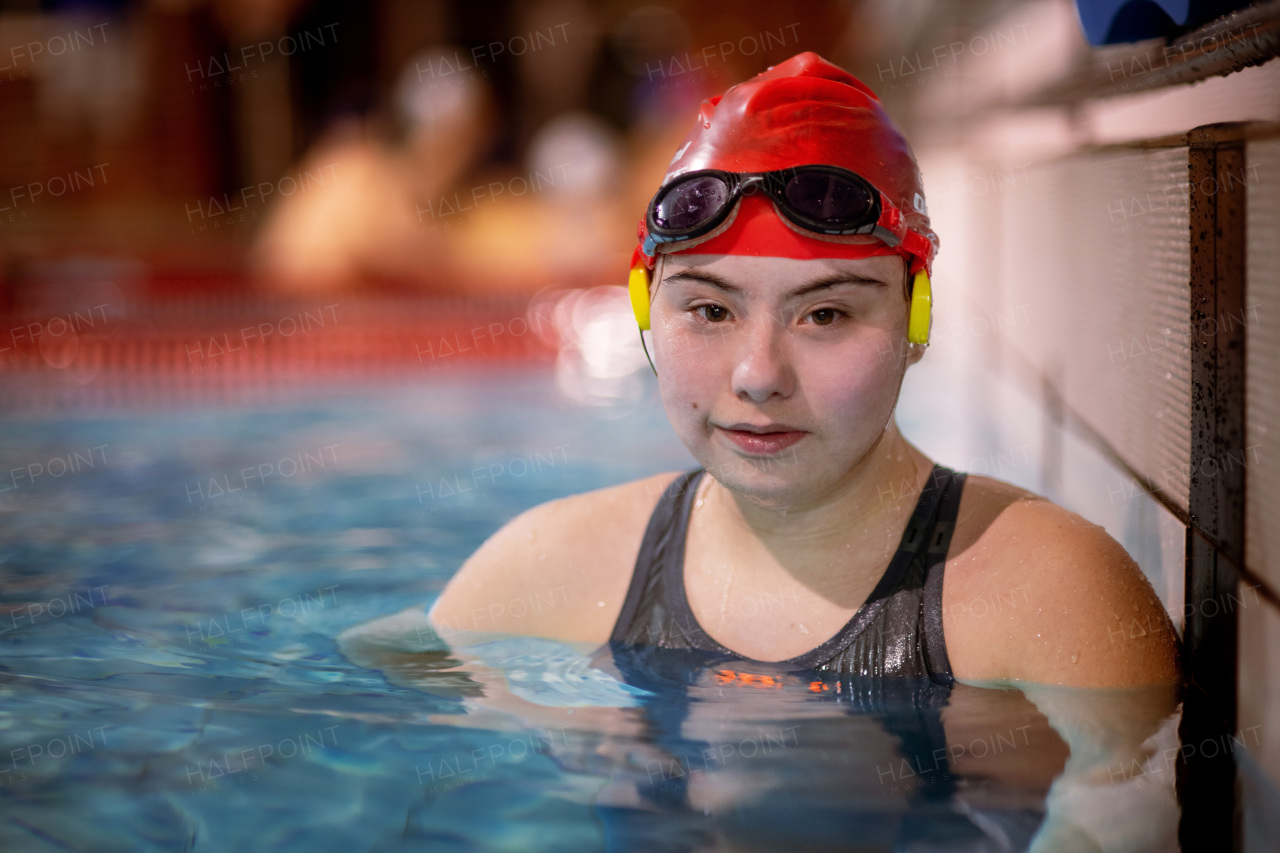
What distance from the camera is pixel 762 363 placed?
2.09m

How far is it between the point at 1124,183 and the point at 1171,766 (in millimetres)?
1652

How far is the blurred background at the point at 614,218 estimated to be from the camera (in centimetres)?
219

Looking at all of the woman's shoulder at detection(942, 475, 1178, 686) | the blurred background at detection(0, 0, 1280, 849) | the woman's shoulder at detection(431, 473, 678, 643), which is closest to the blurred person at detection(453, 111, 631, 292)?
the blurred background at detection(0, 0, 1280, 849)

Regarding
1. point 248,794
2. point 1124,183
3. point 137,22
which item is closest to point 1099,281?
point 1124,183

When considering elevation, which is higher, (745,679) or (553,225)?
→ (553,225)

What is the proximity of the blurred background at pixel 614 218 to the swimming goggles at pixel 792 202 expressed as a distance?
2.04 ft

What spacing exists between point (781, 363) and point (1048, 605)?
2.18 feet

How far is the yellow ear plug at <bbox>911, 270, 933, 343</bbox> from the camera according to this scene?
2.26m

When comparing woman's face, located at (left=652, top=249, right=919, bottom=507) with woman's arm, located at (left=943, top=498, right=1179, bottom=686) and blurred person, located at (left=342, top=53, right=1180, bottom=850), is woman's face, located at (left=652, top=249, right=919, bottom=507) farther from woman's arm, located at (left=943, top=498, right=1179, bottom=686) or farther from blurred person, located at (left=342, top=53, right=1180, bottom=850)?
woman's arm, located at (left=943, top=498, right=1179, bottom=686)

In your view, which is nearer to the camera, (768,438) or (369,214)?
(768,438)

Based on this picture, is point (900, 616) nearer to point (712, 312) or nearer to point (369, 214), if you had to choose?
point (712, 312)

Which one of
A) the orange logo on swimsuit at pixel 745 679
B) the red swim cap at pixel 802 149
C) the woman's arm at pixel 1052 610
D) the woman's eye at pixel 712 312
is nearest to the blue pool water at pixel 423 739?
the orange logo on swimsuit at pixel 745 679

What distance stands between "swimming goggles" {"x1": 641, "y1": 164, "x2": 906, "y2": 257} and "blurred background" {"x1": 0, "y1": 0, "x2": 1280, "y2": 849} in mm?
622

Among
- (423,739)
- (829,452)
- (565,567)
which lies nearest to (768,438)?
(829,452)
